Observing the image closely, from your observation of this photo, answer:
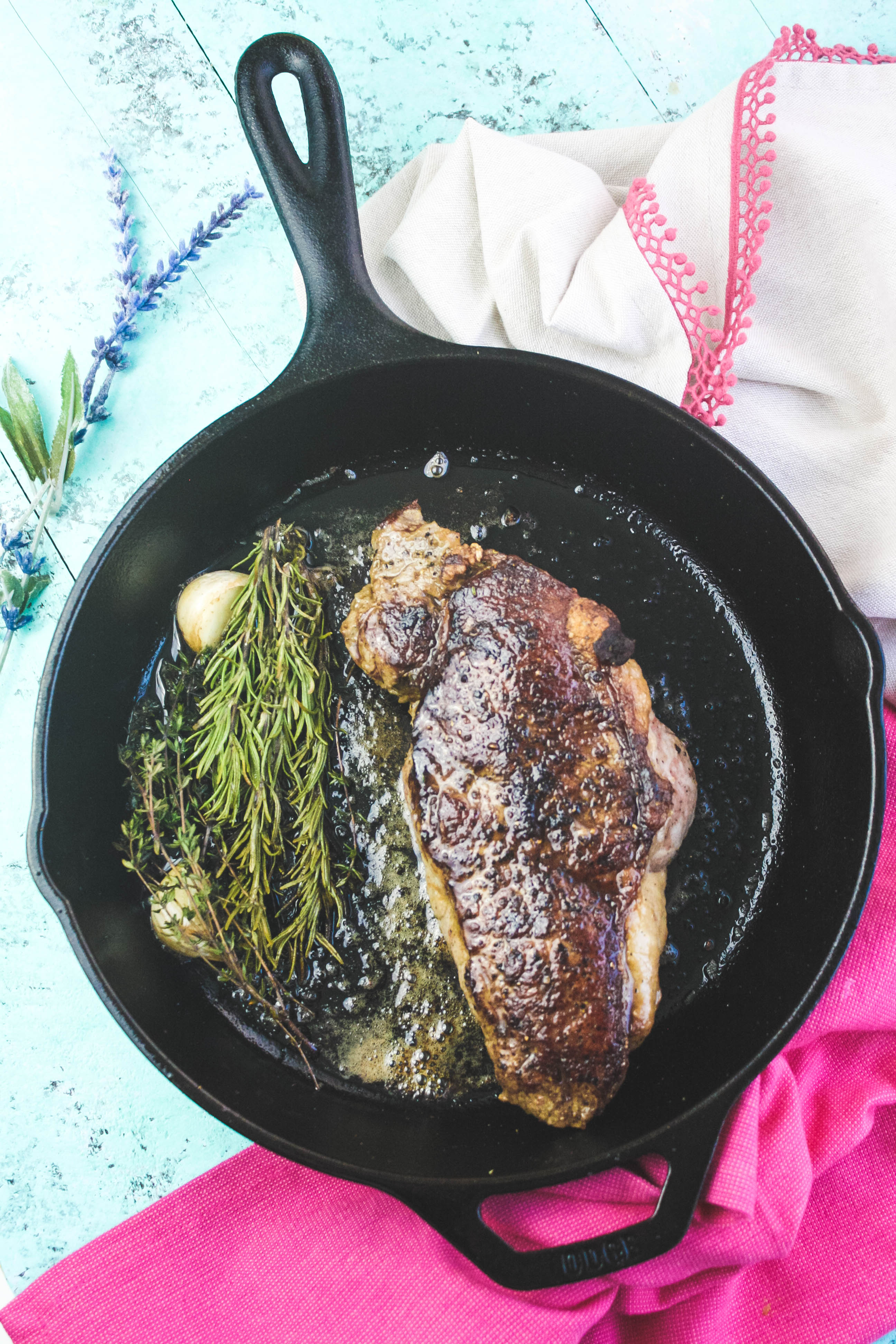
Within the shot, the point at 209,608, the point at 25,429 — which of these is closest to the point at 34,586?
the point at 25,429

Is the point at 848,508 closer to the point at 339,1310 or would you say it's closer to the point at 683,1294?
the point at 683,1294

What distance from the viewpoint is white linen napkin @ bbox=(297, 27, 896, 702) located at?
72.0 inches

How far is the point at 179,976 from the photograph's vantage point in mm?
1987

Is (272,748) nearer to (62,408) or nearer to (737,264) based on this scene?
(62,408)

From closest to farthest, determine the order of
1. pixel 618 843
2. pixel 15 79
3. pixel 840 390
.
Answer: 1. pixel 618 843
2. pixel 840 390
3. pixel 15 79

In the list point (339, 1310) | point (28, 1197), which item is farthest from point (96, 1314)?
point (339, 1310)

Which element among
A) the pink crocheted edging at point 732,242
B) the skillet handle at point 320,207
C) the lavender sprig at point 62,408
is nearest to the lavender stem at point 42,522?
the lavender sprig at point 62,408

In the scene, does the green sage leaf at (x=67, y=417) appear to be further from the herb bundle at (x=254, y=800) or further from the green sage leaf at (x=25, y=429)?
the herb bundle at (x=254, y=800)

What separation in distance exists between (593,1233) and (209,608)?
1.51 m

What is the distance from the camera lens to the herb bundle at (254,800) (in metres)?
1.78

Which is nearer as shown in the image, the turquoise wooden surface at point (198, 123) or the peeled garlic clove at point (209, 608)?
the peeled garlic clove at point (209, 608)

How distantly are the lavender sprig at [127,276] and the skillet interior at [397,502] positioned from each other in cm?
34

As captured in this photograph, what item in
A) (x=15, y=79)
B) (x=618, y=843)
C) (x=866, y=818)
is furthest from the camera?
(x=15, y=79)

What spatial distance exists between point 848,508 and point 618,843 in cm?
95
